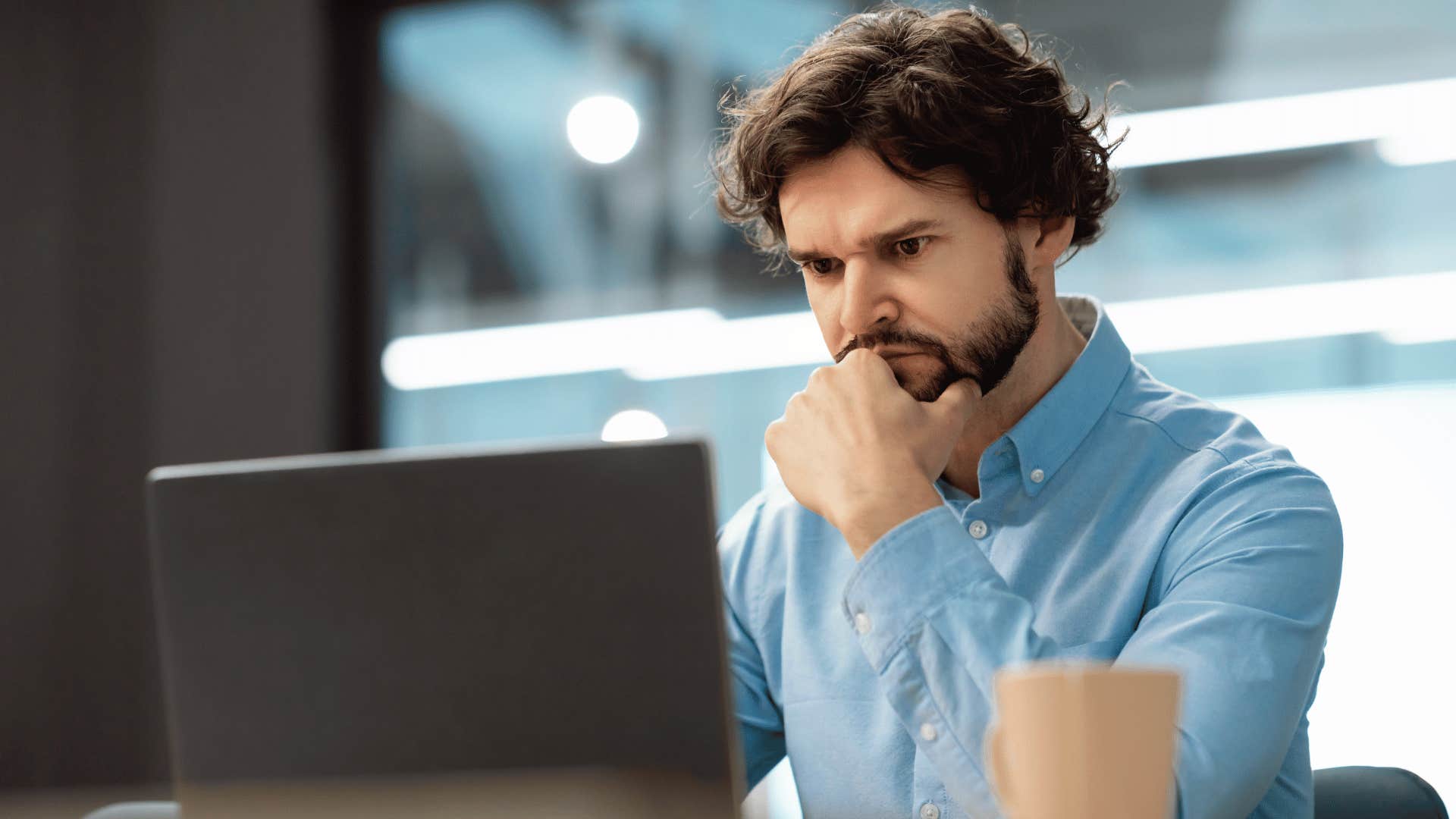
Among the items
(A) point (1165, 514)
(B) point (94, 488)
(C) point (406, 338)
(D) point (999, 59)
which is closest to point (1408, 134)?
(D) point (999, 59)

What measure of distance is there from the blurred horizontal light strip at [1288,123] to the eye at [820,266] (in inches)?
64.1

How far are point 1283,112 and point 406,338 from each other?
220 centimetres

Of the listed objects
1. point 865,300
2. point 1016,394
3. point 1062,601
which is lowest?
point 1062,601

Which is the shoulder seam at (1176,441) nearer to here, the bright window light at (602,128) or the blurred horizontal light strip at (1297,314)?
the blurred horizontal light strip at (1297,314)

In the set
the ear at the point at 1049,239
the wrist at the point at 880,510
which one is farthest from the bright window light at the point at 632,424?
the wrist at the point at 880,510

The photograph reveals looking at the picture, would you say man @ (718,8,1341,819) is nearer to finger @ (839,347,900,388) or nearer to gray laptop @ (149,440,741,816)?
finger @ (839,347,900,388)

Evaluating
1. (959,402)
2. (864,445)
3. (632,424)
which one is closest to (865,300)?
(959,402)

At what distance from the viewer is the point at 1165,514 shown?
1240 mm

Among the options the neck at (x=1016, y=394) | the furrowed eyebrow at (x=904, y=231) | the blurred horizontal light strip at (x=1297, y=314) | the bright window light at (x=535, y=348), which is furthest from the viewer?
the bright window light at (x=535, y=348)

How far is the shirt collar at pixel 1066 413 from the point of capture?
4.40 ft

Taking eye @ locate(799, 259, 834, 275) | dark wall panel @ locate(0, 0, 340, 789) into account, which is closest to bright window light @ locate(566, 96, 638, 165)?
dark wall panel @ locate(0, 0, 340, 789)

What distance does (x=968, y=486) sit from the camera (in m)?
1.46

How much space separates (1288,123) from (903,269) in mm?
1966

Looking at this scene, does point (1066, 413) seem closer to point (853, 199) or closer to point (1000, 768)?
point (853, 199)
